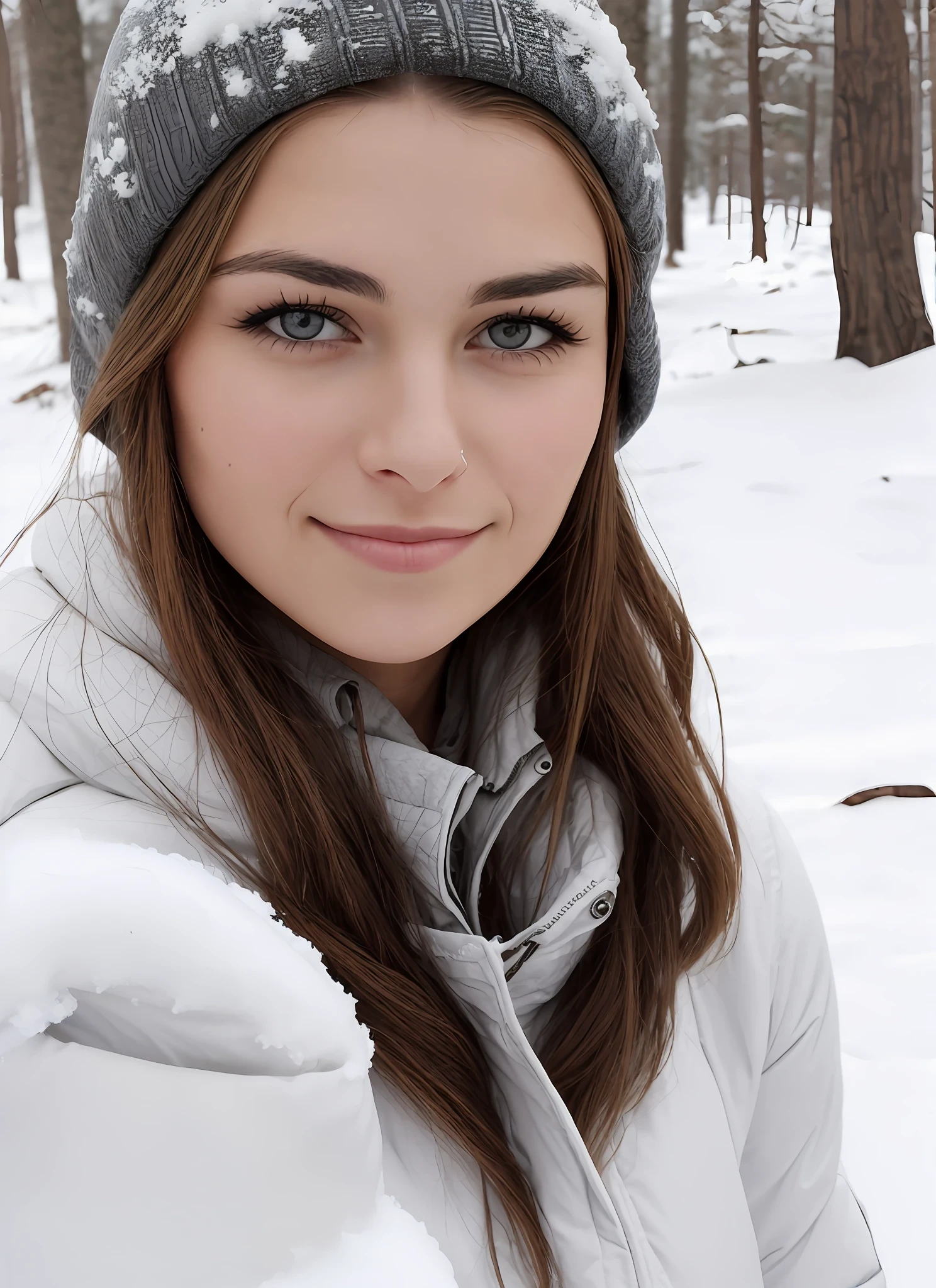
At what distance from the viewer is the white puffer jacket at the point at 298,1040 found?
21.9 inches

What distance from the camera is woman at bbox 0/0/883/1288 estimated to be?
0.84 meters

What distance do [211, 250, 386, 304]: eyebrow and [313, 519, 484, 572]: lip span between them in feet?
0.62

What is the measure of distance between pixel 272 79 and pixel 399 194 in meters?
0.15

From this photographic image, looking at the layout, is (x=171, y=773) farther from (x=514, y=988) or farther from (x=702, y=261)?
(x=702, y=261)

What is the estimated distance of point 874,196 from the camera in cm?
703

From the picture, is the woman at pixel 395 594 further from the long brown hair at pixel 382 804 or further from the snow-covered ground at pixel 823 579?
the snow-covered ground at pixel 823 579

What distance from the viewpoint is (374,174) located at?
81cm

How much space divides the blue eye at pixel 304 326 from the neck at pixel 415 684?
326mm

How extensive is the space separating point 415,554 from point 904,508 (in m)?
5.23

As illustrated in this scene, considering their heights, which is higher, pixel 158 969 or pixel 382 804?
pixel 158 969

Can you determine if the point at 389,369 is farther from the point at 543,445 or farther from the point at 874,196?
the point at 874,196

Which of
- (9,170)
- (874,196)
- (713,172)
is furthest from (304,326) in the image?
(9,170)

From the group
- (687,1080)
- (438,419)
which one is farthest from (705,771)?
(438,419)

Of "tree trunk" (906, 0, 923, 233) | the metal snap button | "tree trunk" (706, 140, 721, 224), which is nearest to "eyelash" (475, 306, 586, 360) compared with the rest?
the metal snap button
